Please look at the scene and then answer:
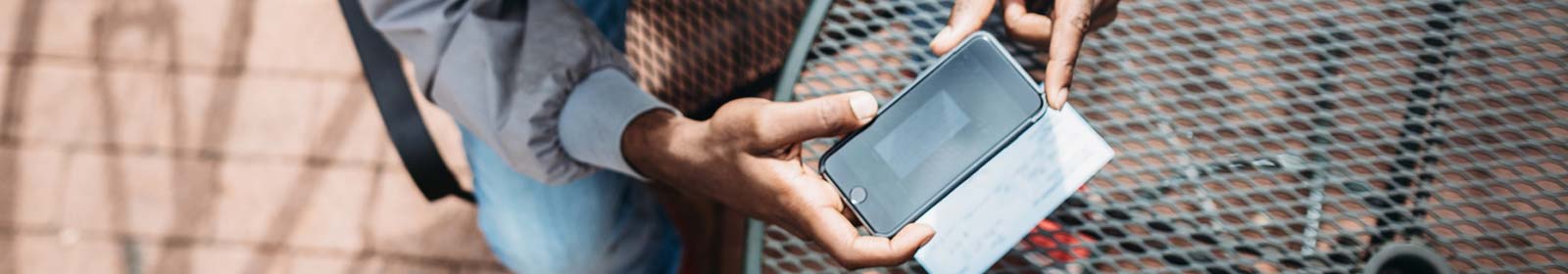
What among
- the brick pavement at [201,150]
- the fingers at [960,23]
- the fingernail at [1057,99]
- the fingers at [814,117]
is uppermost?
the fingers at [960,23]

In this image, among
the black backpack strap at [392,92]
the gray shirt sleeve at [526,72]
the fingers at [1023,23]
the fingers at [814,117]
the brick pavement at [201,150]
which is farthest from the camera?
the brick pavement at [201,150]

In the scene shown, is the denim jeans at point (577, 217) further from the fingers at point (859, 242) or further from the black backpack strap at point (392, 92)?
the fingers at point (859, 242)

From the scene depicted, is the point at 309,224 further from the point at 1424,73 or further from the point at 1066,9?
the point at 1424,73

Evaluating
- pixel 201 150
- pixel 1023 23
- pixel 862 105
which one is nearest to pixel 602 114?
pixel 862 105

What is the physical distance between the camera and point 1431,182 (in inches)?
38.8

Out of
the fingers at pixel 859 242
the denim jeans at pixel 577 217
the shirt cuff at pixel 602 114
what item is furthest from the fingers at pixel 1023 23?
the denim jeans at pixel 577 217

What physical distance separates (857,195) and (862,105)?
88 millimetres

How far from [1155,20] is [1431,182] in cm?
29

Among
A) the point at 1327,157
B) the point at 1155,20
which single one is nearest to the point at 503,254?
the point at 1155,20

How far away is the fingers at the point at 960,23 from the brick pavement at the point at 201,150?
3.97ft

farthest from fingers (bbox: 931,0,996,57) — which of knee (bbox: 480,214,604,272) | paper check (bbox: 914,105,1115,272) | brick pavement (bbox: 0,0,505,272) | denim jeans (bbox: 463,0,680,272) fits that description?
brick pavement (bbox: 0,0,505,272)

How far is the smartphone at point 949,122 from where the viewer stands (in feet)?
2.96

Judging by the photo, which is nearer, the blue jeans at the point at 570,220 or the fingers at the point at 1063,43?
the fingers at the point at 1063,43

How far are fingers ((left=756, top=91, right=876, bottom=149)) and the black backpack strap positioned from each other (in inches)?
19.8
